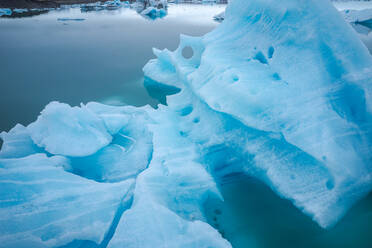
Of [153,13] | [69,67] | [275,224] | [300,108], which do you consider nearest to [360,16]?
[300,108]

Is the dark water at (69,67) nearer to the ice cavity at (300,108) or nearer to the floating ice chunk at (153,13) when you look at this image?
the ice cavity at (300,108)

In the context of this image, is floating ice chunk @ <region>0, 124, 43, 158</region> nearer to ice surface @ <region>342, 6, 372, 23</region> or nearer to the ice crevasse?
the ice crevasse

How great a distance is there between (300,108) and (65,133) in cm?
191

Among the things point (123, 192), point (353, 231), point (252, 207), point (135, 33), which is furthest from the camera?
point (135, 33)

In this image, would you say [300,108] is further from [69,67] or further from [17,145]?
[69,67]

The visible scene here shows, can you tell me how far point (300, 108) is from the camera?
1388 mm

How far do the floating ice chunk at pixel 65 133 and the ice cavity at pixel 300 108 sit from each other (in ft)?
3.23

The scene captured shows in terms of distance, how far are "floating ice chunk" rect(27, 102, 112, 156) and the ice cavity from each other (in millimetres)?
983

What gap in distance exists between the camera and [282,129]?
138 centimetres

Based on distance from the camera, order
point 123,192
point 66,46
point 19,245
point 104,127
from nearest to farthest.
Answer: point 19,245 → point 123,192 → point 104,127 → point 66,46

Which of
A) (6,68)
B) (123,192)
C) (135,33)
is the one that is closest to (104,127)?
(123,192)

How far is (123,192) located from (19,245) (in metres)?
0.53

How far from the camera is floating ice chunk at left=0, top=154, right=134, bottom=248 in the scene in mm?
1015

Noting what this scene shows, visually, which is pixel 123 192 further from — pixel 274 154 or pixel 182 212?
pixel 274 154
